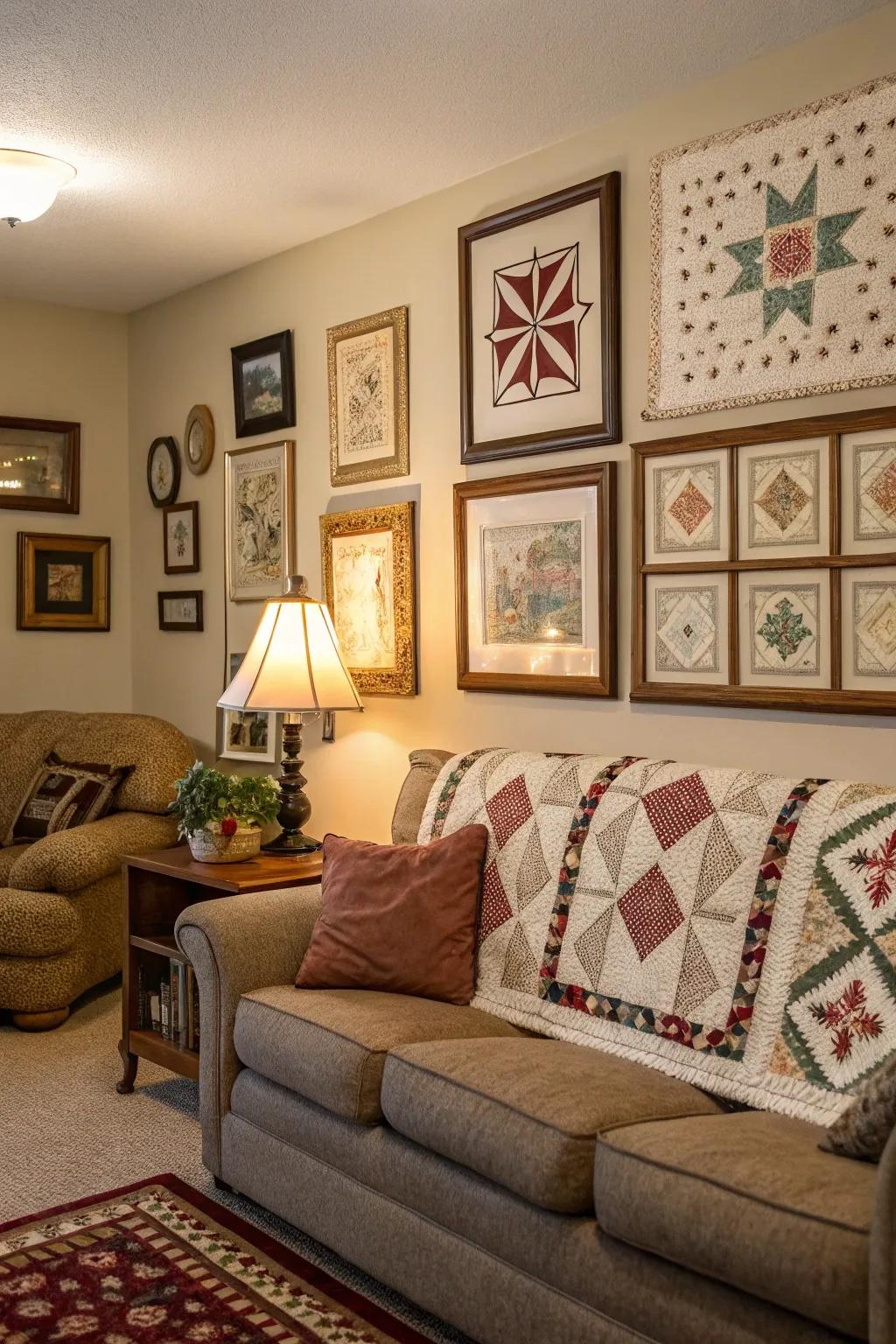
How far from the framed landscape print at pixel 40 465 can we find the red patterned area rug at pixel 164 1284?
119 inches

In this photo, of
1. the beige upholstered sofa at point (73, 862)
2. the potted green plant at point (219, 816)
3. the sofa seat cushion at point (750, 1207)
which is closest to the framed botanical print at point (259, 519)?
the beige upholstered sofa at point (73, 862)

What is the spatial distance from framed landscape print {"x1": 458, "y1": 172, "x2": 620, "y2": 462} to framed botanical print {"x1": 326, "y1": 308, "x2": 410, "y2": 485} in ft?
1.01

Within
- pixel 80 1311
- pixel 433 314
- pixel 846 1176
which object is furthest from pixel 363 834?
pixel 846 1176

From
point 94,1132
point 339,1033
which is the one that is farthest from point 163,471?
point 339,1033

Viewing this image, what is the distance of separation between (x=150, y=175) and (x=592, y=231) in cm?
129

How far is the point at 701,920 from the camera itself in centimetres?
250

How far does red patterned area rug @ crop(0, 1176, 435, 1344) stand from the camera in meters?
2.33

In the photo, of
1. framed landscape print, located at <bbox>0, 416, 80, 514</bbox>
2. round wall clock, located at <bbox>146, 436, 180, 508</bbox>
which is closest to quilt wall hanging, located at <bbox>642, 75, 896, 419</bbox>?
round wall clock, located at <bbox>146, 436, 180, 508</bbox>

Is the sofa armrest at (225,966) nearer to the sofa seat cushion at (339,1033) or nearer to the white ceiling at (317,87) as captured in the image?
the sofa seat cushion at (339,1033)

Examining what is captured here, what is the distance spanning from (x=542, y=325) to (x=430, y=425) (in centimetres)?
54

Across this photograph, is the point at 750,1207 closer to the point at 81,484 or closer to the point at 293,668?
the point at 293,668

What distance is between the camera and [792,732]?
2.94 metres

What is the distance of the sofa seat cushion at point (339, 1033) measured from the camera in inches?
96.6

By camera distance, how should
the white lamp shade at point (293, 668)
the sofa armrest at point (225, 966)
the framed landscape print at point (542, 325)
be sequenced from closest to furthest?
the sofa armrest at point (225, 966) → the framed landscape print at point (542, 325) → the white lamp shade at point (293, 668)
